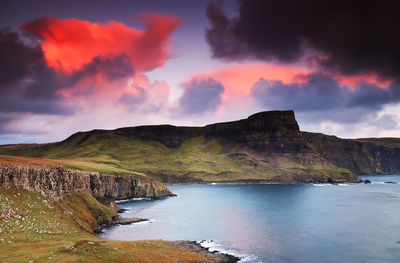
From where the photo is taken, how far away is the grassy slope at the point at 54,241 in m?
50.5

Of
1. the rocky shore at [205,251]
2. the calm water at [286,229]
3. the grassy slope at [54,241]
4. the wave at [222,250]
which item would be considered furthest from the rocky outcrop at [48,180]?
the wave at [222,250]

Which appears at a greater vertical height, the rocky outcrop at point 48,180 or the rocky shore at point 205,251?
the rocky outcrop at point 48,180

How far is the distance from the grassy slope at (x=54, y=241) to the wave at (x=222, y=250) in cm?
748

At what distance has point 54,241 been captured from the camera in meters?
60.2

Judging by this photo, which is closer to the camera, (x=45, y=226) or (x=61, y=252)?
(x=61, y=252)

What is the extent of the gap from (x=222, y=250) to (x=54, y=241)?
124 feet

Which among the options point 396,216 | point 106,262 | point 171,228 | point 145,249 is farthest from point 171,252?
point 396,216

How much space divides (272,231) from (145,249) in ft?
156

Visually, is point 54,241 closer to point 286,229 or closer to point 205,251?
point 205,251

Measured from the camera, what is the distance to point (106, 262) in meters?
50.4

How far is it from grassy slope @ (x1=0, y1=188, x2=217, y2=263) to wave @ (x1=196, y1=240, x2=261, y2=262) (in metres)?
7.48

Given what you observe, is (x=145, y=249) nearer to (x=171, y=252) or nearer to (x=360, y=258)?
(x=171, y=252)

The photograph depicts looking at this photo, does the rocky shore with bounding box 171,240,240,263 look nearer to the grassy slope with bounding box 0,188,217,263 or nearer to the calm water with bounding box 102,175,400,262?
the grassy slope with bounding box 0,188,217,263

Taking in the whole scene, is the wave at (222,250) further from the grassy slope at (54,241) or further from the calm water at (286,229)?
the grassy slope at (54,241)
